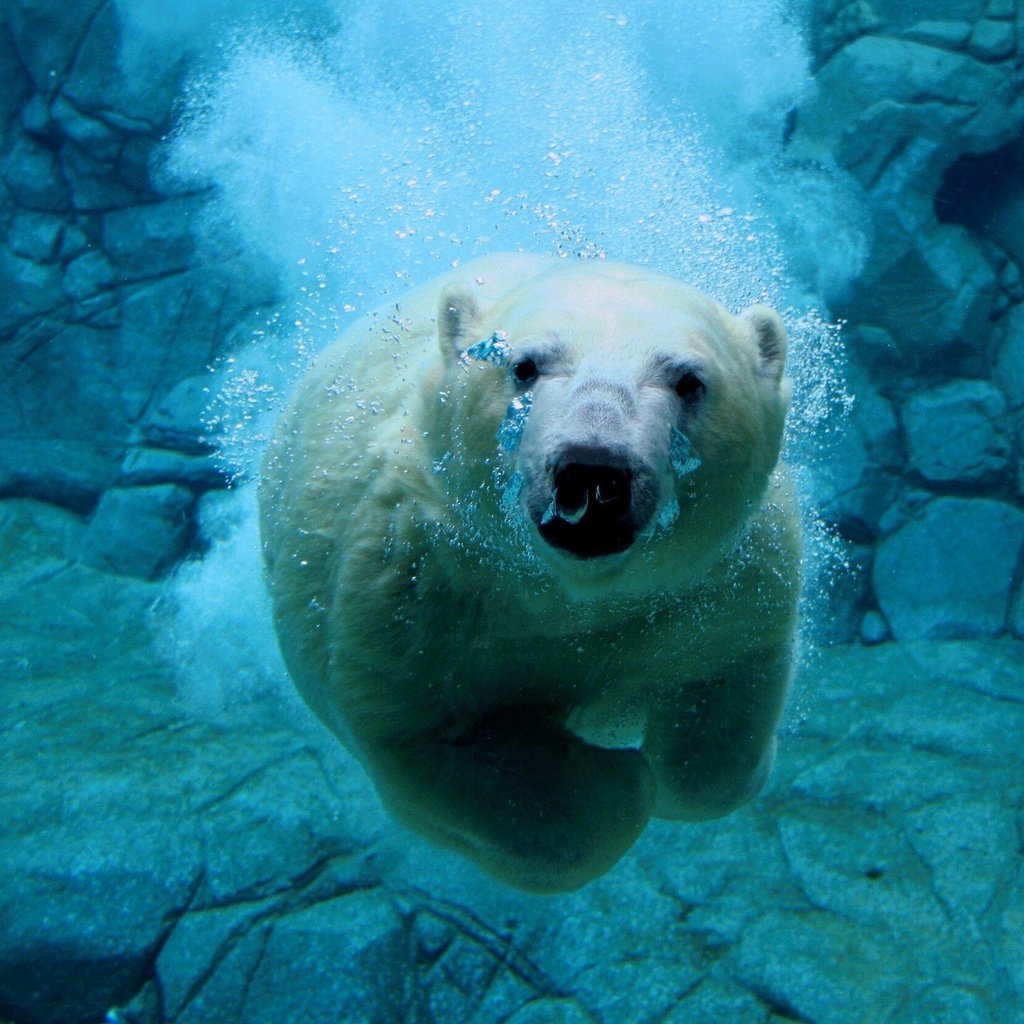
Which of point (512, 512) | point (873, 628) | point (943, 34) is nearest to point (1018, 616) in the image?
point (873, 628)

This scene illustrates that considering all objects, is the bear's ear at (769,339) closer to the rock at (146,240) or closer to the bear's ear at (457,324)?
the bear's ear at (457,324)

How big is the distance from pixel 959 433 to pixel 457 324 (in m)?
6.66

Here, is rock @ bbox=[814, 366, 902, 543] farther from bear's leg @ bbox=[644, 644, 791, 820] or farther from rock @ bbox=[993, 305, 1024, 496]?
bear's leg @ bbox=[644, 644, 791, 820]

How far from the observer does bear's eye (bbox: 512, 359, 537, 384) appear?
5.62 ft

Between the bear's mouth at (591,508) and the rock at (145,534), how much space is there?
7.71 metres

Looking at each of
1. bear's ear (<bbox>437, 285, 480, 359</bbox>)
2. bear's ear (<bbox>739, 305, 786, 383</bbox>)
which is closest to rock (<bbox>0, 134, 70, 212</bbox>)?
bear's ear (<bbox>437, 285, 480, 359</bbox>)

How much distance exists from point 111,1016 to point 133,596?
4.56m

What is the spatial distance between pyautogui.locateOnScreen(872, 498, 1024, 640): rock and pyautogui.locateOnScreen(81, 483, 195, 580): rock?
5541 mm

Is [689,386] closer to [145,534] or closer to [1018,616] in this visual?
[1018,616]

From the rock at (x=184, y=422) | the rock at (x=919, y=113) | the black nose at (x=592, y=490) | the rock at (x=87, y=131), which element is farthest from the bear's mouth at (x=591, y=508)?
the rock at (x=87, y=131)

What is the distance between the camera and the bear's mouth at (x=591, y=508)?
1381mm

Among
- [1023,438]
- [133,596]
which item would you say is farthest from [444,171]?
[1023,438]

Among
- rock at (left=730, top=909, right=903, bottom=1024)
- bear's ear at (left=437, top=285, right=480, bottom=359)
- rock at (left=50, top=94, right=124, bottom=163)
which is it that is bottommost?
rock at (left=730, top=909, right=903, bottom=1024)

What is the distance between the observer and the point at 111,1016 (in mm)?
4227
